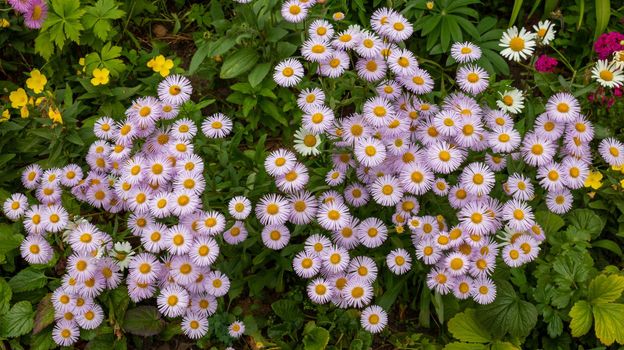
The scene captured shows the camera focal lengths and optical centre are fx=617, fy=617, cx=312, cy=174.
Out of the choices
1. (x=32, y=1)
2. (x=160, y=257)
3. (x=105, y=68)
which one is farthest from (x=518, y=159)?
(x=32, y=1)

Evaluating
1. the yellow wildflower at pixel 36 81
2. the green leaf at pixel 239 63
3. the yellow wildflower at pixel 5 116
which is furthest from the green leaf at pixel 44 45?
the green leaf at pixel 239 63

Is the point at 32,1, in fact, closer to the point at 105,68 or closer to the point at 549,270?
the point at 105,68

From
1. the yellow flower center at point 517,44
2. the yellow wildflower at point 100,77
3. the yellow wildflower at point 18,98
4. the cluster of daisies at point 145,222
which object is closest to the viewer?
the cluster of daisies at point 145,222

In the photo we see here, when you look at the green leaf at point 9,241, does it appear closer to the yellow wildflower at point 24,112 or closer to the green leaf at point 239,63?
the yellow wildflower at point 24,112

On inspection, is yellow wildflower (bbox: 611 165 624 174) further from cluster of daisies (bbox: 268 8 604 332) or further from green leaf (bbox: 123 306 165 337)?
green leaf (bbox: 123 306 165 337)

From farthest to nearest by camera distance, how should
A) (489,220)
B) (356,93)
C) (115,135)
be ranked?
(356,93)
(115,135)
(489,220)

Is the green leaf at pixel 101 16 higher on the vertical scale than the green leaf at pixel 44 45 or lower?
higher

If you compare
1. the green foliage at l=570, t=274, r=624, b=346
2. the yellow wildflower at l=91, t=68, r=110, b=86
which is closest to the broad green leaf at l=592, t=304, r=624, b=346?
the green foliage at l=570, t=274, r=624, b=346
